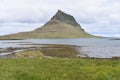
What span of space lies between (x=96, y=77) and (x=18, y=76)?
4934 mm

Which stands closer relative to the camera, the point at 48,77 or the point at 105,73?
the point at 48,77

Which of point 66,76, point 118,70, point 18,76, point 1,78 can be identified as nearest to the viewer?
point 1,78

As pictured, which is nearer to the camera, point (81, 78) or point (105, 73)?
point (81, 78)

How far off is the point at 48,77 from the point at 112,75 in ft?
14.5

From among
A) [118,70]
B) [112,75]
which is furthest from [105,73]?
[118,70]

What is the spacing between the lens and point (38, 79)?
1609 centimetres

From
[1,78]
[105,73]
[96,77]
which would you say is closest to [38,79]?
[1,78]

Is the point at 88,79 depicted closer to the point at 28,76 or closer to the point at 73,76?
the point at 73,76

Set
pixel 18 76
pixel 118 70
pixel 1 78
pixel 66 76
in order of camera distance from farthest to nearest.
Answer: pixel 118 70, pixel 66 76, pixel 18 76, pixel 1 78

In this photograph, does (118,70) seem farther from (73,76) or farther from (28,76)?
(28,76)

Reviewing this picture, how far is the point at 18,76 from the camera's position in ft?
55.0

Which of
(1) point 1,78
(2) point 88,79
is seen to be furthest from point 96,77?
(1) point 1,78

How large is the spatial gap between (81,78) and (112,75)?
229cm

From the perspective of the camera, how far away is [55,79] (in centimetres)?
1625
